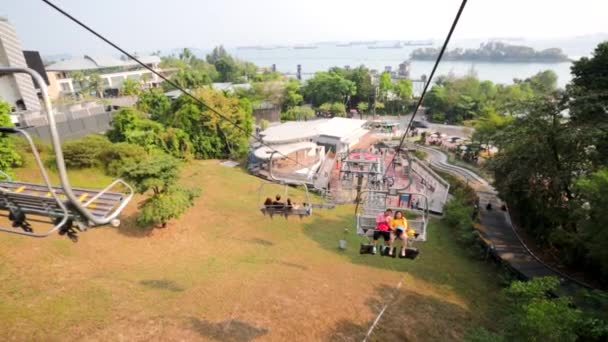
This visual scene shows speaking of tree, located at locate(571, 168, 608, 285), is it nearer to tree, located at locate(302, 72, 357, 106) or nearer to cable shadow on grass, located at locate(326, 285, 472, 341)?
cable shadow on grass, located at locate(326, 285, 472, 341)

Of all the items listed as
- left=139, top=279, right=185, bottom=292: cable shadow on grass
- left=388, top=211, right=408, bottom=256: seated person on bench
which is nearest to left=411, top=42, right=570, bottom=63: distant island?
left=388, top=211, right=408, bottom=256: seated person on bench

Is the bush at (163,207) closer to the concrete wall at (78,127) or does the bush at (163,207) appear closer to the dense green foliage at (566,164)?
the concrete wall at (78,127)

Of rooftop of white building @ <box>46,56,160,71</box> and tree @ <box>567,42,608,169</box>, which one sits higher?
rooftop of white building @ <box>46,56,160,71</box>

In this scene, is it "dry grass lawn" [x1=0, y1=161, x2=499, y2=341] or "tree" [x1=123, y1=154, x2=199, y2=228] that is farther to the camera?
"tree" [x1=123, y1=154, x2=199, y2=228]

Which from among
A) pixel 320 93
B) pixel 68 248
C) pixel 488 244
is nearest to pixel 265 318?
pixel 68 248

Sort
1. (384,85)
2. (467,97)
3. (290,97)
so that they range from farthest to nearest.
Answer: (384,85) < (290,97) < (467,97)

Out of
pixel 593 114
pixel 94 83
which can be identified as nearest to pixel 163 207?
pixel 593 114

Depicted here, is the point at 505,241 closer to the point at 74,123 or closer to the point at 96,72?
the point at 74,123
